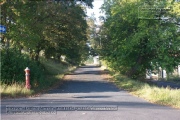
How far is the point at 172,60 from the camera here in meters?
25.6

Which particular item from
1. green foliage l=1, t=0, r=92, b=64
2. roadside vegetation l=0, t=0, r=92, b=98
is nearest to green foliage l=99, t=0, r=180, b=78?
green foliage l=1, t=0, r=92, b=64

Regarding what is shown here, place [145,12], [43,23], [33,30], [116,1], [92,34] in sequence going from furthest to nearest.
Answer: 1. [92,34]
2. [116,1]
3. [145,12]
4. [43,23]
5. [33,30]

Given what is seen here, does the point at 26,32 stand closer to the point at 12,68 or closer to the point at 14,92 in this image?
the point at 12,68

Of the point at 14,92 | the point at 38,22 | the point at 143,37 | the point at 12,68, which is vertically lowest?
the point at 14,92

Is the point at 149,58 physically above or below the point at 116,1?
below

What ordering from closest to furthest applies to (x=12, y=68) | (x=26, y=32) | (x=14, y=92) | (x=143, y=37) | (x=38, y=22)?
(x=14, y=92)
(x=12, y=68)
(x=26, y=32)
(x=38, y=22)
(x=143, y=37)

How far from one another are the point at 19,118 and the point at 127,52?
19873mm

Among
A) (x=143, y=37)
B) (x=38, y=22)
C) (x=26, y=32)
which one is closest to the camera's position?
(x=26, y=32)

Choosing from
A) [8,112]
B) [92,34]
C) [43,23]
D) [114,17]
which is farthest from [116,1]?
[92,34]

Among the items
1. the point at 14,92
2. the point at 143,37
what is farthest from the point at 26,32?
the point at 143,37

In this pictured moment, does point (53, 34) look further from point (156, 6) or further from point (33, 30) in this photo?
point (156, 6)

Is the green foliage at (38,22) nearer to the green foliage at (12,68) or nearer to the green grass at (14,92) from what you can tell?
the green foliage at (12,68)

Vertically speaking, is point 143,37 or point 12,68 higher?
point 143,37

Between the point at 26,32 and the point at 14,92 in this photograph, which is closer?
the point at 14,92
